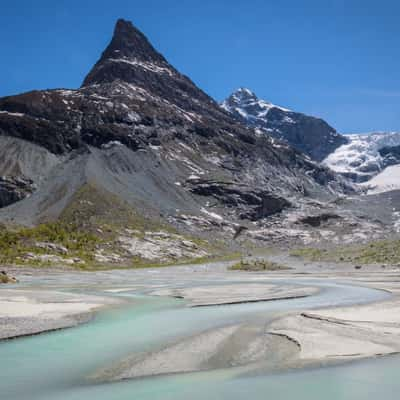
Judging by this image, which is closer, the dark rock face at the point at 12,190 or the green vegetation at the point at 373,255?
the green vegetation at the point at 373,255

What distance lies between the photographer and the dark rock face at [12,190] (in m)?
169

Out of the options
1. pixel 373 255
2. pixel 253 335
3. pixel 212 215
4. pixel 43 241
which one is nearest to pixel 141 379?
pixel 253 335

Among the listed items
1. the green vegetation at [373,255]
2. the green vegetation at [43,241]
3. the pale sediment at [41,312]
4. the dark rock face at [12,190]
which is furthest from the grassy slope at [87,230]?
the pale sediment at [41,312]

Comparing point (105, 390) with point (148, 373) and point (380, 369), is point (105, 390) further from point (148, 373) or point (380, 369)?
point (380, 369)

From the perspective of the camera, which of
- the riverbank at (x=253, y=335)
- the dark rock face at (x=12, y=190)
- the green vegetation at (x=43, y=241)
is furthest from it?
the dark rock face at (x=12, y=190)

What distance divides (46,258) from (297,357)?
92763mm

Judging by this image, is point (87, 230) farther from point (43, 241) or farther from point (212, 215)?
point (212, 215)

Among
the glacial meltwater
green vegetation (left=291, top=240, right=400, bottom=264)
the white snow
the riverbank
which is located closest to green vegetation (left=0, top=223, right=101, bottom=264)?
green vegetation (left=291, top=240, right=400, bottom=264)

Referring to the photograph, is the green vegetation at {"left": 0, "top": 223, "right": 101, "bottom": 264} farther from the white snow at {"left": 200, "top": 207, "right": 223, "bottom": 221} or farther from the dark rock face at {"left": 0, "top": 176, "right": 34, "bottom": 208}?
the white snow at {"left": 200, "top": 207, "right": 223, "bottom": 221}

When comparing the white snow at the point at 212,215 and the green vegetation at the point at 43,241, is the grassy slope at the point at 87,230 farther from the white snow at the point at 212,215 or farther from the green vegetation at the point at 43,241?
the white snow at the point at 212,215

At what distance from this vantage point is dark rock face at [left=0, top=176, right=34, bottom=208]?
169 m

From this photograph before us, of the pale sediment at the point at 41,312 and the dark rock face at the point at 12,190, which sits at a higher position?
the dark rock face at the point at 12,190

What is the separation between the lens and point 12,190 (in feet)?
561

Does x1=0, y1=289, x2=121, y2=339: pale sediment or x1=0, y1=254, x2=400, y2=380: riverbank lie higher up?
x1=0, y1=254, x2=400, y2=380: riverbank
